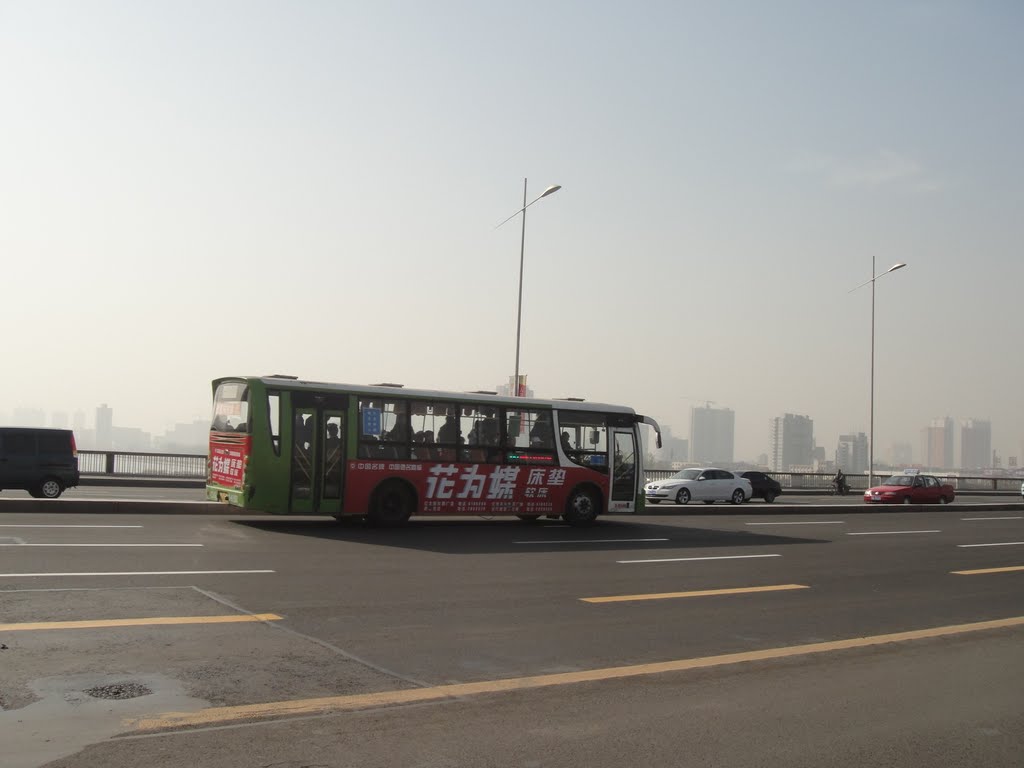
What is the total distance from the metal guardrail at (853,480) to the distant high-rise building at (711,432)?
46.5 metres

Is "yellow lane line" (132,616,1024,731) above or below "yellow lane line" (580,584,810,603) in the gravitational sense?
above

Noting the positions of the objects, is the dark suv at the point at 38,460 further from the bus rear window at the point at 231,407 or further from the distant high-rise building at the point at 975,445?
the distant high-rise building at the point at 975,445

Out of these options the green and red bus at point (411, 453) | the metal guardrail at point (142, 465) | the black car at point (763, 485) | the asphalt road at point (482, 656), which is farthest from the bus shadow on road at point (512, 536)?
the black car at point (763, 485)

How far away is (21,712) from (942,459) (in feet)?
467

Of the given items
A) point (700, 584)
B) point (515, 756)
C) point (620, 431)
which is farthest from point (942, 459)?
point (515, 756)

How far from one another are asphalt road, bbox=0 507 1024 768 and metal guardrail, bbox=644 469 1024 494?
104ft

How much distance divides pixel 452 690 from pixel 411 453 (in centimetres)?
1245

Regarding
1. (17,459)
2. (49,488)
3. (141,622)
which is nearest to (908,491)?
(49,488)

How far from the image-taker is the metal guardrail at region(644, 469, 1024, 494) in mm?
50469

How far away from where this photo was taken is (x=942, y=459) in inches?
5241

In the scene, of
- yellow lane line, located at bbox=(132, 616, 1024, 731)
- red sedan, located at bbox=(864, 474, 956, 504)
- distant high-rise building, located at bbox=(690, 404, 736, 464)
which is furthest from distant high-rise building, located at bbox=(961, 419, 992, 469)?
yellow lane line, located at bbox=(132, 616, 1024, 731)

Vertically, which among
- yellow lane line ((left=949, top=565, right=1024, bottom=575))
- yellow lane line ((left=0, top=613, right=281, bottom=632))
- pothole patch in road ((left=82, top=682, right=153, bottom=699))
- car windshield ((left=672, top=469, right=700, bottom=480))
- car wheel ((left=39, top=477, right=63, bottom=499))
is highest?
car windshield ((left=672, top=469, right=700, bottom=480))

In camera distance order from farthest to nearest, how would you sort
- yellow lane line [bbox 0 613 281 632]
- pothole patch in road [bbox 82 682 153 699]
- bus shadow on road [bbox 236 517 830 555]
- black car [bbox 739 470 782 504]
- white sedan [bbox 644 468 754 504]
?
black car [bbox 739 470 782 504] → white sedan [bbox 644 468 754 504] → bus shadow on road [bbox 236 517 830 555] → yellow lane line [bbox 0 613 281 632] → pothole patch in road [bbox 82 682 153 699]

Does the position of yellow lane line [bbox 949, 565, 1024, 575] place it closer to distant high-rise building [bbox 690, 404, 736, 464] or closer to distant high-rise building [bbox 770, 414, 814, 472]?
distant high-rise building [bbox 770, 414, 814, 472]
